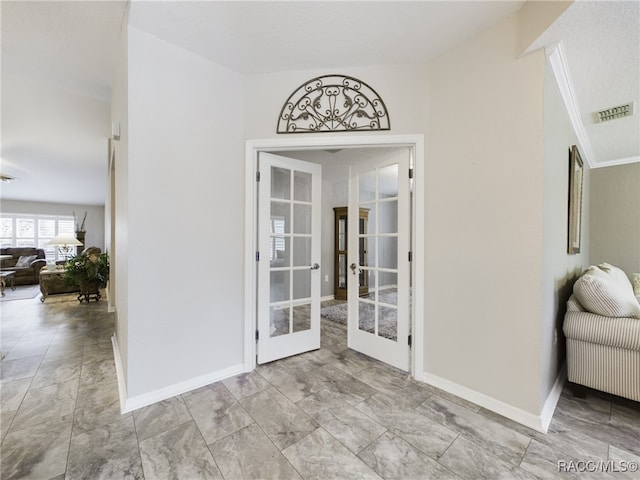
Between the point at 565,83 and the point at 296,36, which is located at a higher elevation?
the point at 296,36

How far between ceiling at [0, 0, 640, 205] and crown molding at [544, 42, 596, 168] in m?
0.04

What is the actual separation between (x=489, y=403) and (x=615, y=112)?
9.01 feet

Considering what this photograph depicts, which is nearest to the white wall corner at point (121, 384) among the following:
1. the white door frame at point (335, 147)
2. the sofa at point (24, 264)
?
the white door frame at point (335, 147)

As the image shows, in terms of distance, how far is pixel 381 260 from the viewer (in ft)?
8.11

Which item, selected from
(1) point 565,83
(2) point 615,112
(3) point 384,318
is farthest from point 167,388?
(2) point 615,112

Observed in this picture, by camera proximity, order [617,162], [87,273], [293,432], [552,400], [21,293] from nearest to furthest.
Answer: [293,432] < [552,400] < [617,162] < [87,273] < [21,293]

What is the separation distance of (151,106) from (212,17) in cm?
71

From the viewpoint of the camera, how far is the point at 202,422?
Result: 1.63 m

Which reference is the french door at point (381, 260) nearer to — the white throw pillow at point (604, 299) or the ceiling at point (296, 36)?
the ceiling at point (296, 36)

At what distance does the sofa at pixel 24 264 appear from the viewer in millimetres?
6582

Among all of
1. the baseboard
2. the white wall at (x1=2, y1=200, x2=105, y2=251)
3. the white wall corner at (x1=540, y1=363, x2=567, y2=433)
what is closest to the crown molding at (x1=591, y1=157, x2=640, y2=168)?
the white wall corner at (x1=540, y1=363, x2=567, y2=433)

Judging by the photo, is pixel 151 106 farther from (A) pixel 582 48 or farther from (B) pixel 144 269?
(A) pixel 582 48

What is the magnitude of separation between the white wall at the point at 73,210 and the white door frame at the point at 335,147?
393 inches

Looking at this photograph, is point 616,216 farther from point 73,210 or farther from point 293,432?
point 73,210
